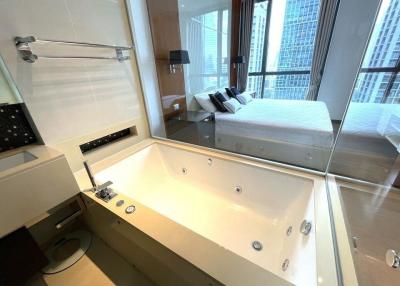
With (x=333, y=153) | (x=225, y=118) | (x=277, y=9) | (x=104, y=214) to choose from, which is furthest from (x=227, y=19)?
(x=104, y=214)

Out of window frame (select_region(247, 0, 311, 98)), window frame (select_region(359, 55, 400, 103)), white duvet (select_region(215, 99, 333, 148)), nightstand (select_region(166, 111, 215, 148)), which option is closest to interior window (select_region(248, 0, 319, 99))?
window frame (select_region(247, 0, 311, 98))

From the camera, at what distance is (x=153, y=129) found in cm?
218

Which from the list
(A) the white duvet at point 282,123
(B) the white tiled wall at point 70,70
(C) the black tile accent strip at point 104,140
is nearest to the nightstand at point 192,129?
(A) the white duvet at point 282,123

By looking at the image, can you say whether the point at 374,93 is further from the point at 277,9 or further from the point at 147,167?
the point at 277,9

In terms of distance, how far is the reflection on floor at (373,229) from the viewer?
938 mm

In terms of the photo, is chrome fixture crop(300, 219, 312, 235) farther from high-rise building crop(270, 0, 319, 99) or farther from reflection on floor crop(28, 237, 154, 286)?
high-rise building crop(270, 0, 319, 99)

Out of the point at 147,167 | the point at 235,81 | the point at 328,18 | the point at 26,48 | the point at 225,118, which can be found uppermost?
the point at 328,18

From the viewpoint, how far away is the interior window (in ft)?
10.5

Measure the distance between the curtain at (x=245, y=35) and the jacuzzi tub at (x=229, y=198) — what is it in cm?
278

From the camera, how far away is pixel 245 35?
140 inches

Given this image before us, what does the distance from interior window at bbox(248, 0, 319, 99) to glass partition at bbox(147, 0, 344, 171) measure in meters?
0.02

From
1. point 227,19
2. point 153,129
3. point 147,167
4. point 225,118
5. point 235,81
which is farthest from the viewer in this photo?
point 235,81

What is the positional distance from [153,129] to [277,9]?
3402mm

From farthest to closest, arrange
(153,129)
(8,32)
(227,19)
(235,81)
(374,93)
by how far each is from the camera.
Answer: (235,81), (227,19), (153,129), (374,93), (8,32)
